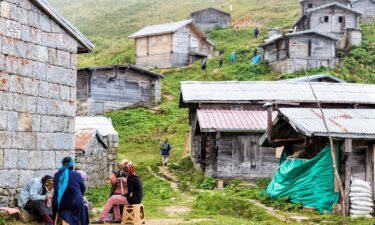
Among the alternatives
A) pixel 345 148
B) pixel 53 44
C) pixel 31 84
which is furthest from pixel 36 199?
pixel 345 148

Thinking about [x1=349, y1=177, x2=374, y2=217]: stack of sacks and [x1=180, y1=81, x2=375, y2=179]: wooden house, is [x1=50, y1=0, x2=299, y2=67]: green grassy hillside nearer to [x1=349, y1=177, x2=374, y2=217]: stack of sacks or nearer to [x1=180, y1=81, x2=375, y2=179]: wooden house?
[x1=180, y1=81, x2=375, y2=179]: wooden house

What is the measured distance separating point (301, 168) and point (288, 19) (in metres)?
54.4

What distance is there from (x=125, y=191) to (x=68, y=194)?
296cm

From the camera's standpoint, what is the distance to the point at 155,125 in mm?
37469

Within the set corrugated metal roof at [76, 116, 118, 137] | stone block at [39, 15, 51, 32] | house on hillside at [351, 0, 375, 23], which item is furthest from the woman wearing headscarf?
house on hillside at [351, 0, 375, 23]

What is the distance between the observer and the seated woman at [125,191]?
13.4 metres

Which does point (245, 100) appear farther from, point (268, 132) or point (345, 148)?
point (345, 148)

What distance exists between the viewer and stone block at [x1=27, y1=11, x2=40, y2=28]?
46.6 feet

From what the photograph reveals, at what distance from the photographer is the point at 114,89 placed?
4350 centimetres

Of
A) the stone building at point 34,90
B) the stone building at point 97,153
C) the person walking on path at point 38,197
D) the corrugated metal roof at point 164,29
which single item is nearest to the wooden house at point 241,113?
the stone building at point 97,153

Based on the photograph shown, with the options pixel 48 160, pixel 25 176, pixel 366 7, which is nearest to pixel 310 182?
pixel 48 160

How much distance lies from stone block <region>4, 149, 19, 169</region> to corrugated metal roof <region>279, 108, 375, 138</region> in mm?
7167

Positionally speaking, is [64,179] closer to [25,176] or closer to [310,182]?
[25,176]

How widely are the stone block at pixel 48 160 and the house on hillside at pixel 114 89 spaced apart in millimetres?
27073
